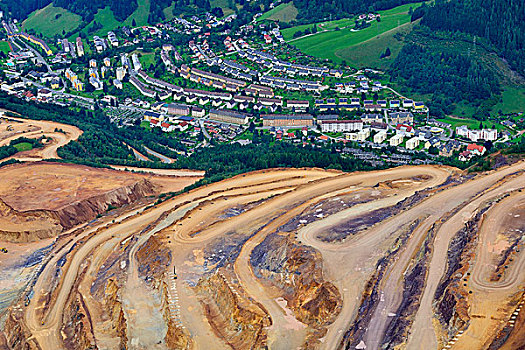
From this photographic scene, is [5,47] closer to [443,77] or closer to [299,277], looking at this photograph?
[443,77]

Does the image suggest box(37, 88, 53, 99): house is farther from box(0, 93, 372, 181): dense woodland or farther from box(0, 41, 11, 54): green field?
box(0, 41, 11, 54): green field

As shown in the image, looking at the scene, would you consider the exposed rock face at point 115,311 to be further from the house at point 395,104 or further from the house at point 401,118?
the house at point 395,104

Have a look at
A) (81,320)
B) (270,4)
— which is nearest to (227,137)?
(81,320)

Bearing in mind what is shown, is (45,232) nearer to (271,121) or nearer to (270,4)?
(271,121)

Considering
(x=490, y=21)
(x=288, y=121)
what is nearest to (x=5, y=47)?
(x=288, y=121)

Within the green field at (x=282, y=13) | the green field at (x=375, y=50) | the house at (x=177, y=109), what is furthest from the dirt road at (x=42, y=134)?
the green field at (x=282, y=13)
